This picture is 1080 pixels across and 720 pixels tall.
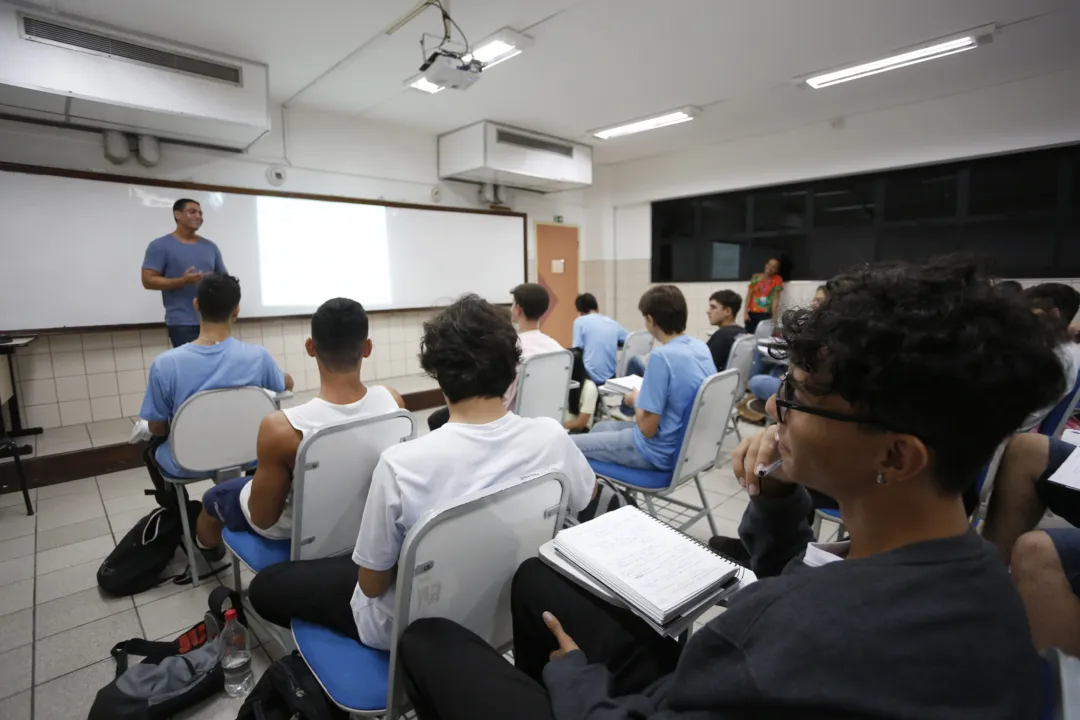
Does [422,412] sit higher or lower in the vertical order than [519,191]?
lower

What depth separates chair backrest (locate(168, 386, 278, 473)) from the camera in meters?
1.96

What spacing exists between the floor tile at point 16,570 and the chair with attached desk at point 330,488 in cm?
151

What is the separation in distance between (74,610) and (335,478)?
1.56 metres

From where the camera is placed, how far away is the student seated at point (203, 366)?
2.08 m

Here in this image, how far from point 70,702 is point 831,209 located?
6896mm

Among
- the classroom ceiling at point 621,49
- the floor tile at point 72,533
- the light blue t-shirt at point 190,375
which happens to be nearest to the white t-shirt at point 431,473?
the light blue t-shirt at point 190,375

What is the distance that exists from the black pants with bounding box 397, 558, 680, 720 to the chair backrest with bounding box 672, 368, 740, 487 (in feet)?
3.98

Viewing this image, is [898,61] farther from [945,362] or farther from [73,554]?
[73,554]

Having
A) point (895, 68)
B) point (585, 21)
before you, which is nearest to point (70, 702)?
point (585, 21)

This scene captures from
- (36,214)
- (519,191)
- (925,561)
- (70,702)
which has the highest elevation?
(519,191)

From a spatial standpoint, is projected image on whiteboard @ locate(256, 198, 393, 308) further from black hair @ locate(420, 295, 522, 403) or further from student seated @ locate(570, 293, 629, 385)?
black hair @ locate(420, 295, 522, 403)

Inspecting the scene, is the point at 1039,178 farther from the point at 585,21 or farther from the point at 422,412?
the point at 422,412

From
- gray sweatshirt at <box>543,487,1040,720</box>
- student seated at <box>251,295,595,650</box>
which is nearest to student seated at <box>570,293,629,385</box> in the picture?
student seated at <box>251,295,595,650</box>

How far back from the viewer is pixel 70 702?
1.56 meters
